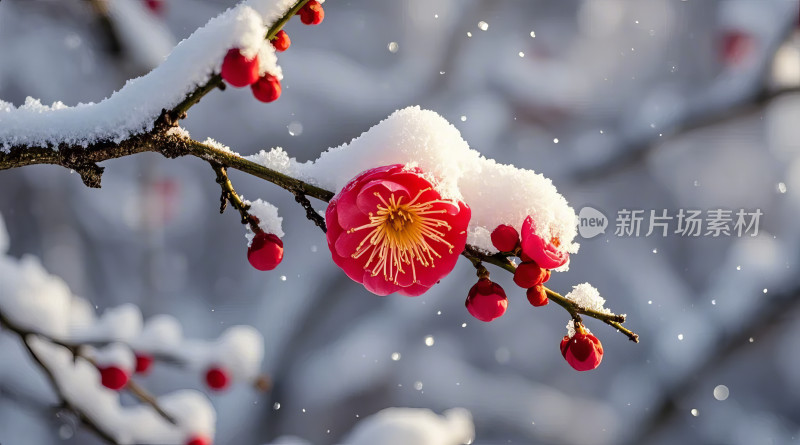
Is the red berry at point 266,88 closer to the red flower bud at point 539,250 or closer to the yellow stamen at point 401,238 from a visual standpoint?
the yellow stamen at point 401,238

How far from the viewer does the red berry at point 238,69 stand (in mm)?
468

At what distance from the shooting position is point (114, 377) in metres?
1.28

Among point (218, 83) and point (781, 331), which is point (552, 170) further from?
point (218, 83)

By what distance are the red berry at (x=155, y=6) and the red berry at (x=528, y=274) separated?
2.16 m

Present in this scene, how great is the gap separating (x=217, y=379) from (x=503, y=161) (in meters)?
1.53

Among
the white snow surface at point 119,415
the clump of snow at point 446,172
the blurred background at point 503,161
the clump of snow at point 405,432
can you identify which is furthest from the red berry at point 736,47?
the white snow surface at point 119,415

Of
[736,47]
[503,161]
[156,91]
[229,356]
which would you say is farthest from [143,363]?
[736,47]

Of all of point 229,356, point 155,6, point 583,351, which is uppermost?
point 155,6

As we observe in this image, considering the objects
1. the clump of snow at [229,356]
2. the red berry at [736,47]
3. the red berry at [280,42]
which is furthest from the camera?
the red berry at [736,47]

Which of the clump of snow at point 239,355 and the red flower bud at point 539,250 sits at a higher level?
the clump of snow at point 239,355

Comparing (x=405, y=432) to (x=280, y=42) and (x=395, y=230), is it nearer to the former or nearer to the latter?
(x=395, y=230)

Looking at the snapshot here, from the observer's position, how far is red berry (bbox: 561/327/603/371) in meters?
0.57

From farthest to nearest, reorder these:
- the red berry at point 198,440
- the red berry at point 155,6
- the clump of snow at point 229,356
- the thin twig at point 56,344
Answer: the red berry at point 155,6
the clump of snow at point 229,356
the red berry at point 198,440
the thin twig at point 56,344
